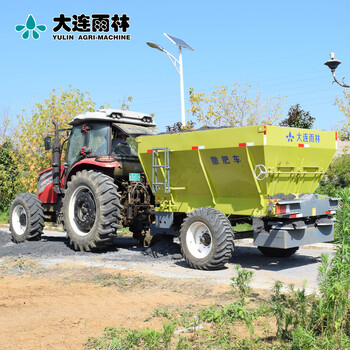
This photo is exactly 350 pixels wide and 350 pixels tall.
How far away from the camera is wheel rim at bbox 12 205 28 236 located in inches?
482

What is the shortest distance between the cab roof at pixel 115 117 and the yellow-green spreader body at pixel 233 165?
129 cm

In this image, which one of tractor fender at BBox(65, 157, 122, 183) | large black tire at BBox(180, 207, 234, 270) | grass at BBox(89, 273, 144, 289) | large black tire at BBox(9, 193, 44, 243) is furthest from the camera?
large black tire at BBox(9, 193, 44, 243)

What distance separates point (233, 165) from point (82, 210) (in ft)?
12.3

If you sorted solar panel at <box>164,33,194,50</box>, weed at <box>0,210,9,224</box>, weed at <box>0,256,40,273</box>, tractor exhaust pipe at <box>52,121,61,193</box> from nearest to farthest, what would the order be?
weed at <box>0,256,40,273</box> < tractor exhaust pipe at <box>52,121,61,193</box> < solar panel at <box>164,33,194,50</box> < weed at <box>0,210,9,224</box>

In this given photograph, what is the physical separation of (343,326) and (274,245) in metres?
3.65

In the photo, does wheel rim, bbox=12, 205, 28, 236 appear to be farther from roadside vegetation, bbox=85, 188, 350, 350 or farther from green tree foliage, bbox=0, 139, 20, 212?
green tree foliage, bbox=0, 139, 20, 212

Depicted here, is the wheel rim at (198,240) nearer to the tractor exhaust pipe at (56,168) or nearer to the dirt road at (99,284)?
the dirt road at (99,284)

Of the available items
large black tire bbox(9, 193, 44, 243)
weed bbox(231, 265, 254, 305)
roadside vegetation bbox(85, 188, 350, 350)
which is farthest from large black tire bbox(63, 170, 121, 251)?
roadside vegetation bbox(85, 188, 350, 350)

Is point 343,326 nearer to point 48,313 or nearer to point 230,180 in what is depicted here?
point 48,313

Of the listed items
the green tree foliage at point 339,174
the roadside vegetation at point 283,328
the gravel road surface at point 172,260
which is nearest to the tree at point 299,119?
the green tree foliage at point 339,174

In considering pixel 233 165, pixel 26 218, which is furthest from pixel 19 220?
pixel 233 165

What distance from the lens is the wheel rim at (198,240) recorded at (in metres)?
8.53

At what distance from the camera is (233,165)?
8.33m

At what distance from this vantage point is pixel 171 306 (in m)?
5.92
